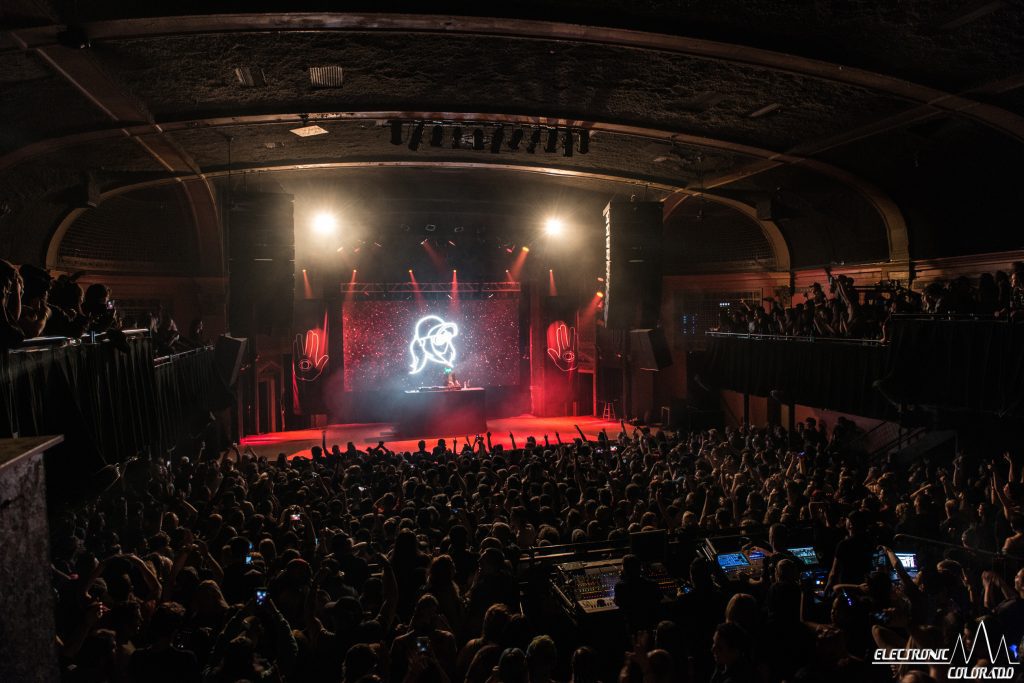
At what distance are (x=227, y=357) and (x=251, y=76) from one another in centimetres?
596

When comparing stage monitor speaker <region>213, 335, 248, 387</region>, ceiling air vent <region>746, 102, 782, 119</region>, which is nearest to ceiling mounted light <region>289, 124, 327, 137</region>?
stage monitor speaker <region>213, 335, 248, 387</region>

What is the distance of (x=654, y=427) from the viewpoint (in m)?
18.8

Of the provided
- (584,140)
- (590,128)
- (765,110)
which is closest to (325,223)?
(584,140)

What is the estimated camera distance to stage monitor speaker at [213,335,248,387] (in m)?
12.4

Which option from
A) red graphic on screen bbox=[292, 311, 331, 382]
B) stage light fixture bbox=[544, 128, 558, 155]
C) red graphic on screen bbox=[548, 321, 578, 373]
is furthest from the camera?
red graphic on screen bbox=[548, 321, 578, 373]

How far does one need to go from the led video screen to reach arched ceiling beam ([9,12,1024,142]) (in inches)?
531

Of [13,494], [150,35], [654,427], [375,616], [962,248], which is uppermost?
[150,35]

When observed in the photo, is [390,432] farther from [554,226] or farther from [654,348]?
[654,348]

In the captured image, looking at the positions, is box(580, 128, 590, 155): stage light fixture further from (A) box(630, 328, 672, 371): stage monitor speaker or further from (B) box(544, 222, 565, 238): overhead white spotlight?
(B) box(544, 222, 565, 238): overhead white spotlight

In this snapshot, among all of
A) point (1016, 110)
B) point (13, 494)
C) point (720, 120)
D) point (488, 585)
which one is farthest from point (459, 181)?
point (13, 494)

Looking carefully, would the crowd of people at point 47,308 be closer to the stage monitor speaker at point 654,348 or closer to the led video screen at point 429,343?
the stage monitor speaker at point 654,348

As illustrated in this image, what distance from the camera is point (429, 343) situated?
2038 cm

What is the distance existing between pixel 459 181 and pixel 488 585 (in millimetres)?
13998

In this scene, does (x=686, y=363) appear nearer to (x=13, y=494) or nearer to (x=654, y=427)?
(x=654, y=427)
